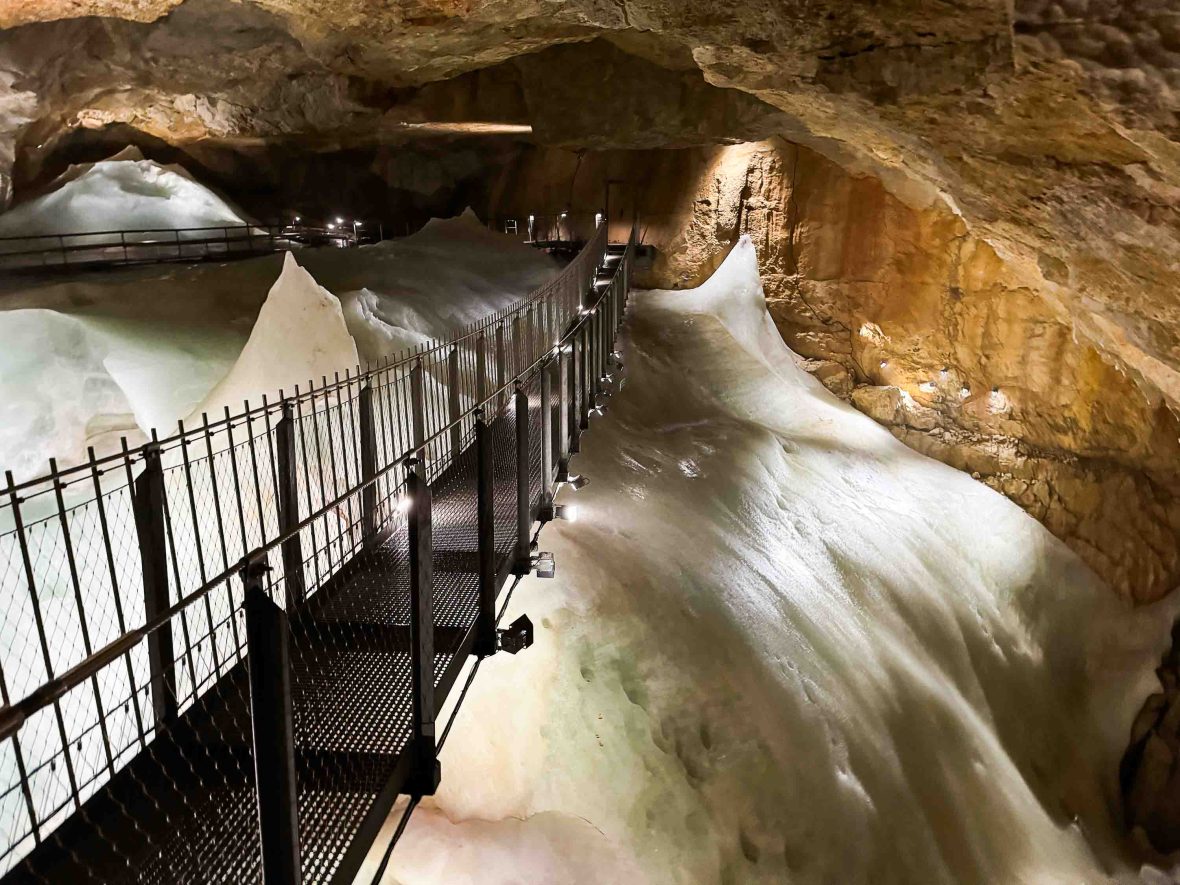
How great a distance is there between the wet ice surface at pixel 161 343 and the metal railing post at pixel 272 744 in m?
4.88

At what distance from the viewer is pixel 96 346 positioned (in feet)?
26.2

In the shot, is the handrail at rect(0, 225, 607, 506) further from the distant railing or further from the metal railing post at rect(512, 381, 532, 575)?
the distant railing

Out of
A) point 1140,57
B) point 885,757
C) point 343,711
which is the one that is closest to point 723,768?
point 885,757

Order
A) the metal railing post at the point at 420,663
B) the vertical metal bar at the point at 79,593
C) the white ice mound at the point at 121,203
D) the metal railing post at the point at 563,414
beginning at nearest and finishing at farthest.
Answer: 1. the vertical metal bar at the point at 79,593
2. the metal railing post at the point at 420,663
3. the metal railing post at the point at 563,414
4. the white ice mound at the point at 121,203

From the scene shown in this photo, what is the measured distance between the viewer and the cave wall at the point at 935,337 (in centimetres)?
1062

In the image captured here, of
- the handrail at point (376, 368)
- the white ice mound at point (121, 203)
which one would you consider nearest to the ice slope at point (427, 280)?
the handrail at point (376, 368)

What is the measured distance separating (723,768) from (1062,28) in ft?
15.9

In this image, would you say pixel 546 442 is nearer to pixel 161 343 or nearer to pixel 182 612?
pixel 182 612

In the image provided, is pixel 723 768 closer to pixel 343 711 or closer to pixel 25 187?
pixel 343 711

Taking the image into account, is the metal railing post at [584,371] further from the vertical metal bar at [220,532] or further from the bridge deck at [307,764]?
the vertical metal bar at [220,532]

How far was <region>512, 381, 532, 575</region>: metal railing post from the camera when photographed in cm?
504

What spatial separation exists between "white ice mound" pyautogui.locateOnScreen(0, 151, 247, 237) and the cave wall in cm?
840

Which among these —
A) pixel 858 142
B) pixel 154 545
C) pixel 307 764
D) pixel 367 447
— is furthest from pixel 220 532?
pixel 858 142

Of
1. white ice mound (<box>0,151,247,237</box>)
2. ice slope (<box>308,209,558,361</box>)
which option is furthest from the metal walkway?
white ice mound (<box>0,151,247,237</box>)
